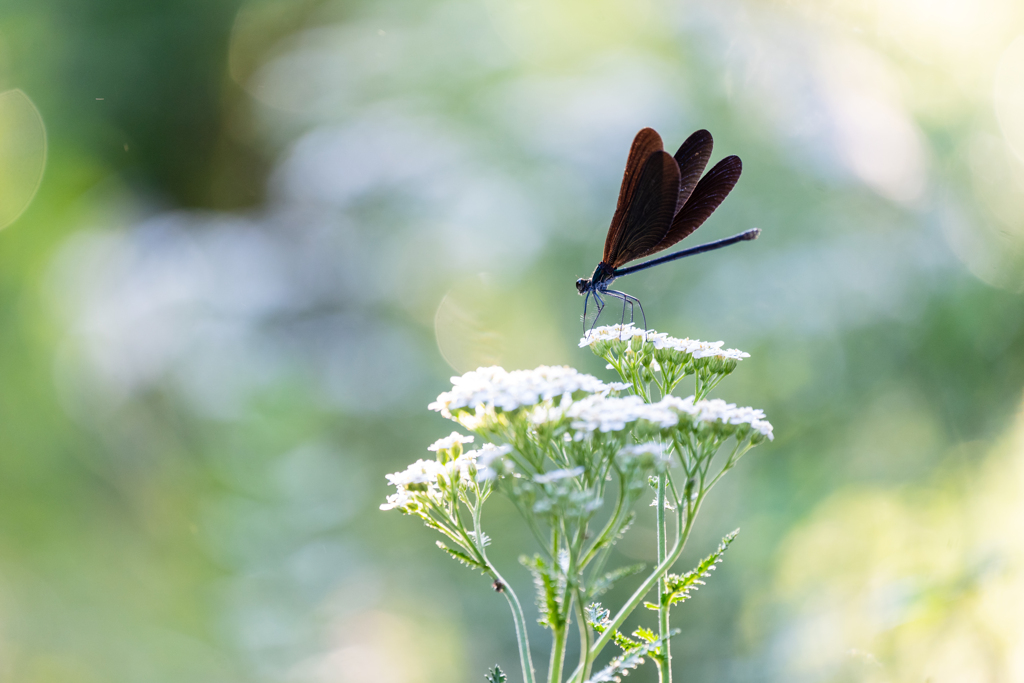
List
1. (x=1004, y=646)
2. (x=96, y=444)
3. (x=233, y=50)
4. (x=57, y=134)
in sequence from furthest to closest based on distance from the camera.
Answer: (x=233, y=50) → (x=57, y=134) → (x=96, y=444) → (x=1004, y=646)

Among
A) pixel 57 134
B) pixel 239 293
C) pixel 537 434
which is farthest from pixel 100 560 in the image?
pixel 537 434

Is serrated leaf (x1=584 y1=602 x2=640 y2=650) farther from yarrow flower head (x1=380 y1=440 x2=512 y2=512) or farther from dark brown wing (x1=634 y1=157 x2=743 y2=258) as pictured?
dark brown wing (x1=634 y1=157 x2=743 y2=258)

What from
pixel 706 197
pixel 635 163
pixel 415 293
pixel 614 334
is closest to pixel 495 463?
pixel 614 334

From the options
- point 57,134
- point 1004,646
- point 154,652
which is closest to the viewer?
point 1004,646

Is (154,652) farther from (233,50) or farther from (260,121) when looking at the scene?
(233,50)

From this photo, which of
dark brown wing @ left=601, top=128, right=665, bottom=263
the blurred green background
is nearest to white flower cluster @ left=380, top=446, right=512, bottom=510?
dark brown wing @ left=601, top=128, right=665, bottom=263
